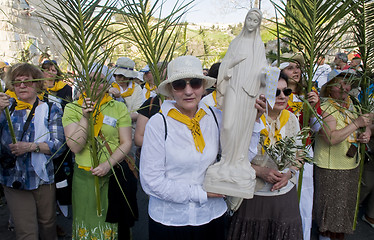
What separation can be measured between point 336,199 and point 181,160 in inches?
91.6

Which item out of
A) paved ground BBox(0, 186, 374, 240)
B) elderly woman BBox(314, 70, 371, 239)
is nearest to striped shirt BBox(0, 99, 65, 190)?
paved ground BBox(0, 186, 374, 240)

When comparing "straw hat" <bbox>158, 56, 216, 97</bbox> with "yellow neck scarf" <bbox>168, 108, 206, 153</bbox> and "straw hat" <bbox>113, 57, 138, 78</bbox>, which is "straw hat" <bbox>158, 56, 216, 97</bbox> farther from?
"straw hat" <bbox>113, 57, 138, 78</bbox>

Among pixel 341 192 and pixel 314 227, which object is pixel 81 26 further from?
pixel 314 227

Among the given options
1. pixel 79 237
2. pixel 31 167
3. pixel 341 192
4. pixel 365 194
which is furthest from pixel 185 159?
pixel 365 194

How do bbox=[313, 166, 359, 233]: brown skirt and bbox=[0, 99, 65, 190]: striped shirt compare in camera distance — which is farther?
bbox=[313, 166, 359, 233]: brown skirt

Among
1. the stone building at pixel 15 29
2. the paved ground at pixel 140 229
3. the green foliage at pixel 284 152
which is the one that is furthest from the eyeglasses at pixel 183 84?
the stone building at pixel 15 29

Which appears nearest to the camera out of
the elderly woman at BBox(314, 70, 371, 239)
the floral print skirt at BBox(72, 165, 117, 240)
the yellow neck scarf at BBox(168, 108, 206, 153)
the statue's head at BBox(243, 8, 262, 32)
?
the statue's head at BBox(243, 8, 262, 32)

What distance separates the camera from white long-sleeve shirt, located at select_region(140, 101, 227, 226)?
1.96m

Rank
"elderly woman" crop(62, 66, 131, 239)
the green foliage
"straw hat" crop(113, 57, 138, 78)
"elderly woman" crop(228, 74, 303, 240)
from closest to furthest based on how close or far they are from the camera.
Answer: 1. the green foliage
2. "elderly woman" crop(228, 74, 303, 240)
3. "elderly woman" crop(62, 66, 131, 239)
4. "straw hat" crop(113, 57, 138, 78)

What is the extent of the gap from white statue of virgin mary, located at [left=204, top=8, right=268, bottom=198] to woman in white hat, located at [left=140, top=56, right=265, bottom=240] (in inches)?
4.0

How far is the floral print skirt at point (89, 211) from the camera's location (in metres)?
2.76

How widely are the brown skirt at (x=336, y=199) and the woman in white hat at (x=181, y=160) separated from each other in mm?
1908

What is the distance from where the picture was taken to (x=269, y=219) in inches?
93.7

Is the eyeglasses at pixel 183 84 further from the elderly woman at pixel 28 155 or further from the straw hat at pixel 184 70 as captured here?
the elderly woman at pixel 28 155
